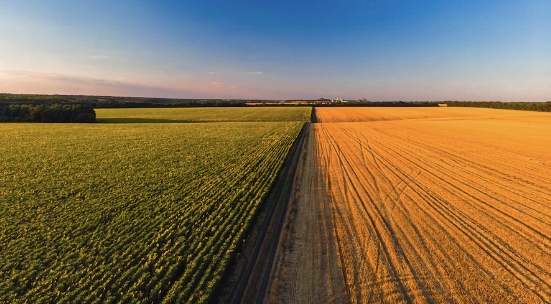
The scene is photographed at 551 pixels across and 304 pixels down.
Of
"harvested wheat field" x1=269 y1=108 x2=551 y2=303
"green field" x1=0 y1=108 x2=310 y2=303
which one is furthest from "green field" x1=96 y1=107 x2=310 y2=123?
"harvested wheat field" x1=269 y1=108 x2=551 y2=303

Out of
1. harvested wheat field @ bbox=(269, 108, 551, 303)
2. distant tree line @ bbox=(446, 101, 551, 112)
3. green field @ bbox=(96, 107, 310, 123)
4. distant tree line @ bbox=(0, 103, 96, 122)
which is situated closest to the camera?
harvested wheat field @ bbox=(269, 108, 551, 303)

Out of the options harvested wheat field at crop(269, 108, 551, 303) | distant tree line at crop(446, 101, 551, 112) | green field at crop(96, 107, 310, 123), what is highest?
distant tree line at crop(446, 101, 551, 112)

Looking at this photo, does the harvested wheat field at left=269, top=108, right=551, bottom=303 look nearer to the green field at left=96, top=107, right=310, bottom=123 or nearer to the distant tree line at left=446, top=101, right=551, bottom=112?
the green field at left=96, top=107, right=310, bottom=123

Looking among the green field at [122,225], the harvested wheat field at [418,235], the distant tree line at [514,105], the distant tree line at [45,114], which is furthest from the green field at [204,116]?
the distant tree line at [514,105]

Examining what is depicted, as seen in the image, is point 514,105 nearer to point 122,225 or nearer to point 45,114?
Answer: point 122,225

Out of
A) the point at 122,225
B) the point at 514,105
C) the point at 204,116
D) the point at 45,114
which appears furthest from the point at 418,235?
the point at 514,105

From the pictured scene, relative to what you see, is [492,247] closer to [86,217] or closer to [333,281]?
[333,281]
